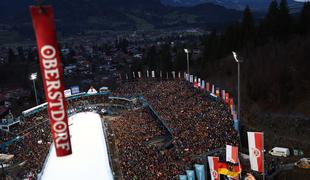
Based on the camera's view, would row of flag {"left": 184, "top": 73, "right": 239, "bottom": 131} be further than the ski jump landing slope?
Yes

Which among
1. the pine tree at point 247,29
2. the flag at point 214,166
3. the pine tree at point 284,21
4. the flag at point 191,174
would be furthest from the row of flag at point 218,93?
the pine tree at point 284,21

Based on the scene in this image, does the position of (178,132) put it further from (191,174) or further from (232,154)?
(232,154)

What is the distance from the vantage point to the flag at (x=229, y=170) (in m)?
22.7

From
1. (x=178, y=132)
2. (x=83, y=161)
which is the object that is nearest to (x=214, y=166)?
(x=83, y=161)

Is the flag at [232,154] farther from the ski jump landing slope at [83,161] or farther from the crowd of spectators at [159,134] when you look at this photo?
the ski jump landing slope at [83,161]

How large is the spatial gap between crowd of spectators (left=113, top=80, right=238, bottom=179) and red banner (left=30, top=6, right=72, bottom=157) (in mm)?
13083

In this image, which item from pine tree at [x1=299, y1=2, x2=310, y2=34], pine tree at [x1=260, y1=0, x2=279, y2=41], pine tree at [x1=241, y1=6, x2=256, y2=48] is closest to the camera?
pine tree at [x1=299, y1=2, x2=310, y2=34]

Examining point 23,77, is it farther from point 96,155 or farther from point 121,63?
point 96,155

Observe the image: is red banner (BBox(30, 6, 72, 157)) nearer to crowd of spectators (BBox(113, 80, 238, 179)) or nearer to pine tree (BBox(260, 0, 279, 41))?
crowd of spectators (BBox(113, 80, 238, 179))

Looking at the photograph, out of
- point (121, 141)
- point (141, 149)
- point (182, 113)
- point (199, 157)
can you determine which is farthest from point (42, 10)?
point (182, 113)

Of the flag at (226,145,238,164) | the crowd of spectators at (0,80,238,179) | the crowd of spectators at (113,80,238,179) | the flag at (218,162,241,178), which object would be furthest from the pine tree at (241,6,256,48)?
the flag at (218,162,241,178)

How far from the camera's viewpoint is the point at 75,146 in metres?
27.2

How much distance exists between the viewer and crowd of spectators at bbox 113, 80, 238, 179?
28.1 meters

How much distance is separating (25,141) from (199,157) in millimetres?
22786
